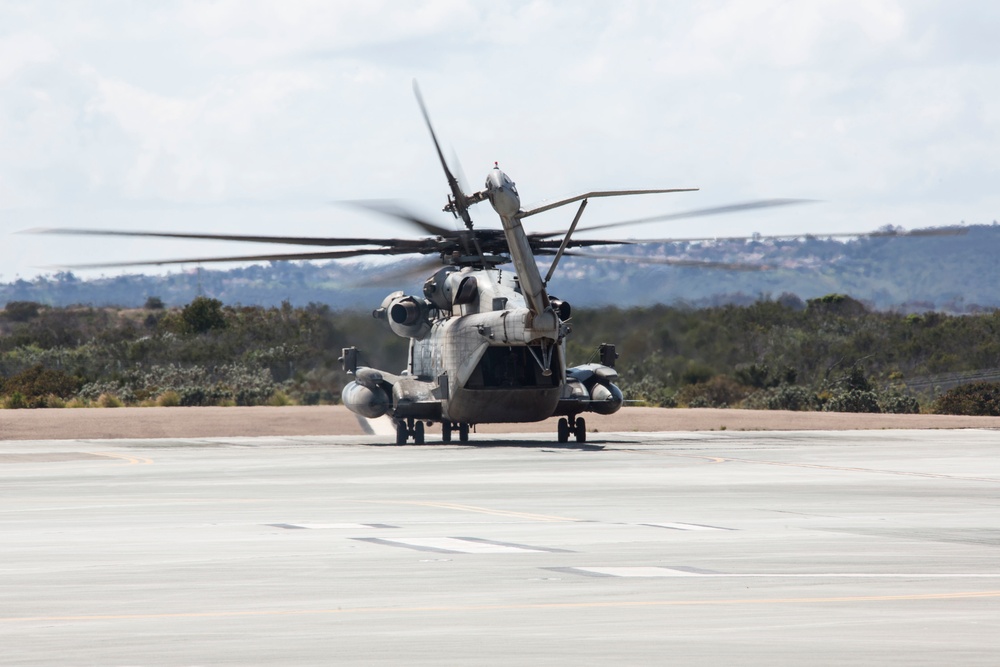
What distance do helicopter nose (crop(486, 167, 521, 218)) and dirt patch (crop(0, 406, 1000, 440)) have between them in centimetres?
1652

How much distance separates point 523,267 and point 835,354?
49741 mm

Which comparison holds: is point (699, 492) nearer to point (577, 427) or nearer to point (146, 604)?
point (146, 604)

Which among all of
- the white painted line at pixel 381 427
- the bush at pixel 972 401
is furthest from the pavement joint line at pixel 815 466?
the bush at pixel 972 401

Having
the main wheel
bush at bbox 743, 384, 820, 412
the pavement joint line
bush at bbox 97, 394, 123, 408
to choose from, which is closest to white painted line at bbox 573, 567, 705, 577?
the pavement joint line

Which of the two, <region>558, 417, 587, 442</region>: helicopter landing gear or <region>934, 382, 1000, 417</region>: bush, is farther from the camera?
<region>934, 382, 1000, 417</region>: bush

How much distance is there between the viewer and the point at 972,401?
194 ft

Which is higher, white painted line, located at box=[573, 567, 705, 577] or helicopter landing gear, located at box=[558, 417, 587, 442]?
helicopter landing gear, located at box=[558, 417, 587, 442]

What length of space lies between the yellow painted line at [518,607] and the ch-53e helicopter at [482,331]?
19650 millimetres

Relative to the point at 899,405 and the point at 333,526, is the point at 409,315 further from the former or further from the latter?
the point at 899,405

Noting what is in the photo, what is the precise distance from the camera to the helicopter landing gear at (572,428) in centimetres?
3766

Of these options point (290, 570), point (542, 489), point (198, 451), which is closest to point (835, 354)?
point (198, 451)

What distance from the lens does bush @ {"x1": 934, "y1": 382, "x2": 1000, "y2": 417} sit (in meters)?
58.4

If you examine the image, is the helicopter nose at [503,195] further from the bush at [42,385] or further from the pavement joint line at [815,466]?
the bush at [42,385]

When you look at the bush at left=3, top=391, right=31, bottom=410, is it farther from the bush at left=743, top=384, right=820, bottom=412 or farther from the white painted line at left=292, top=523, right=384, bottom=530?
the white painted line at left=292, top=523, right=384, bottom=530
